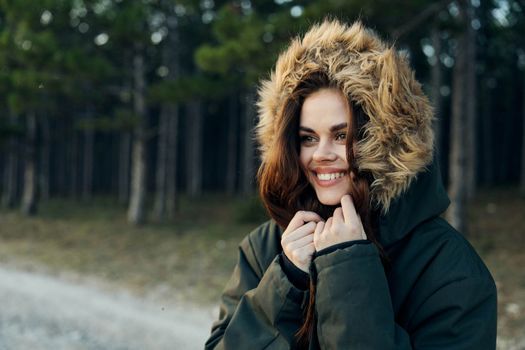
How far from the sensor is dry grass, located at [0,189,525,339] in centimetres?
800

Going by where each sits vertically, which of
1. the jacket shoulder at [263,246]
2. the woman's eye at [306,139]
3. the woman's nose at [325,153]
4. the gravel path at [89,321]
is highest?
the woman's eye at [306,139]

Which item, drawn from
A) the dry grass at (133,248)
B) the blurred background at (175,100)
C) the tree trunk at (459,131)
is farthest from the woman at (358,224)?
the tree trunk at (459,131)

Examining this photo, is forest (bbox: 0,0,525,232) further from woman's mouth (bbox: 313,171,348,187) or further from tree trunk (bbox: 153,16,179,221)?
woman's mouth (bbox: 313,171,348,187)

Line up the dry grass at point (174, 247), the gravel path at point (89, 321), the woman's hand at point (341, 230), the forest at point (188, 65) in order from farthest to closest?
the forest at point (188, 65) < the dry grass at point (174, 247) < the gravel path at point (89, 321) < the woman's hand at point (341, 230)

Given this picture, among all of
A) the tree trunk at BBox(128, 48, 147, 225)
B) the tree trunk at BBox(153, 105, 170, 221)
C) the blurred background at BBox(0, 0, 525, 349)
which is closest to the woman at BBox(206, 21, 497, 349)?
the blurred background at BBox(0, 0, 525, 349)

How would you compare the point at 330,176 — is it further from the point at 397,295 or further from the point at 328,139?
the point at 397,295

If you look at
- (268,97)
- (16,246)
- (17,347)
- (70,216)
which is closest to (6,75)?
(16,246)

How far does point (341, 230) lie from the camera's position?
1662 mm

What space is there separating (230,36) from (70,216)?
10388mm

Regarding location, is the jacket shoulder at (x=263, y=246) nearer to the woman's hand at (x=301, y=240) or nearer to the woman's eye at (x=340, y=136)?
the woman's hand at (x=301, y=240)

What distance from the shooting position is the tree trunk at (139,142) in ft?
48.2

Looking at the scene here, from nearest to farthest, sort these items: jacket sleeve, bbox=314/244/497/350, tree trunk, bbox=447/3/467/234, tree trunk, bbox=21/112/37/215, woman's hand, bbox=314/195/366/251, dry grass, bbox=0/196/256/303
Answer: jacket sleeve, bbox=314/244/497/350 < woman's hand, bbox=314/195/366/251 < dry grass, bbox=0/196/256/303 < tree trunk, bbox=447/3/467/234 < tree trunk, bbox=21/112/37/215

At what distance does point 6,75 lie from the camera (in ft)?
43.0

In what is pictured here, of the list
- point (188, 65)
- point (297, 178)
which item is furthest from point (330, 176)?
point (188, 65)
